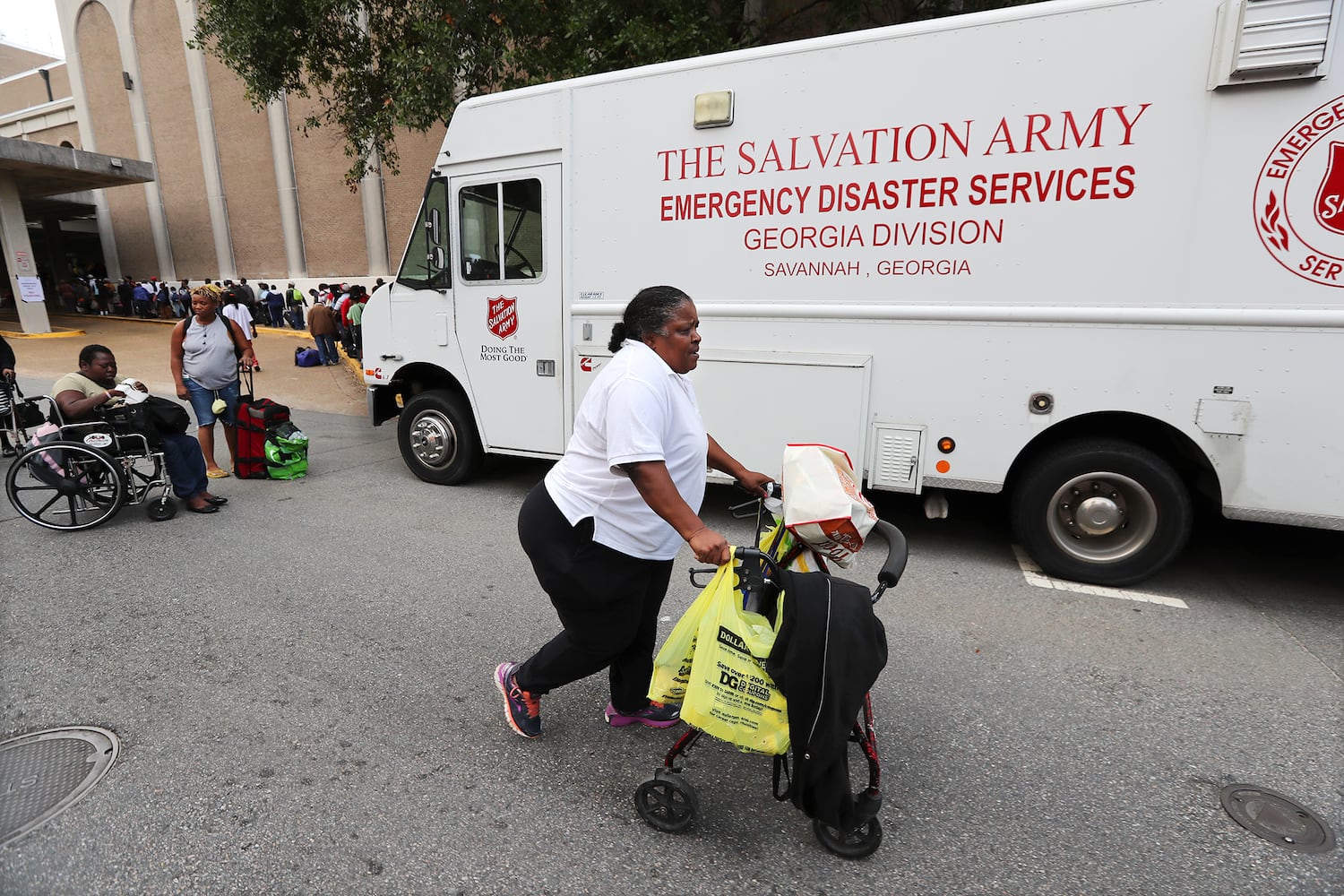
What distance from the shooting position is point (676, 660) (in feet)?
6.98

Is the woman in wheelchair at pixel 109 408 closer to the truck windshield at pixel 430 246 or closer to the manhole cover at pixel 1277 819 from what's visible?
the truck windshield at pixel 430 246

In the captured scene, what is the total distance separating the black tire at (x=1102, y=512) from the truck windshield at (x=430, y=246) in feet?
15.1

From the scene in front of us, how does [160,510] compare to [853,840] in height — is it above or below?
above

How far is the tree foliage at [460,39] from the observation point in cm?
753

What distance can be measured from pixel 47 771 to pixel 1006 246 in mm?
4925

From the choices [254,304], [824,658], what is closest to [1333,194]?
[824,658]

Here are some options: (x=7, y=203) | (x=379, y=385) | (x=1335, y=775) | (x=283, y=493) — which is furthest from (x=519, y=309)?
(x=7, y=203)

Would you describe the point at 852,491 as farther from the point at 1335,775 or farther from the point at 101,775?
the point at 101,775

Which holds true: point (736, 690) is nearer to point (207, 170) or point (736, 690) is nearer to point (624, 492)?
point (624, 492)

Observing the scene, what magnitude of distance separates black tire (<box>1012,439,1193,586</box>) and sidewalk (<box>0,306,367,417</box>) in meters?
9.23

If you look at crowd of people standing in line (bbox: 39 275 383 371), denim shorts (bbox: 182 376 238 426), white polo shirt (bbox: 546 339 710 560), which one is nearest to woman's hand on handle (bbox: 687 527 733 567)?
white polo shirt (bbox: 546 339 710 560)

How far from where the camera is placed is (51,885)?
199 cm

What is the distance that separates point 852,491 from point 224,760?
8.09 ft

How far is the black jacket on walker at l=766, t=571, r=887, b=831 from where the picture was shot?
175cm
